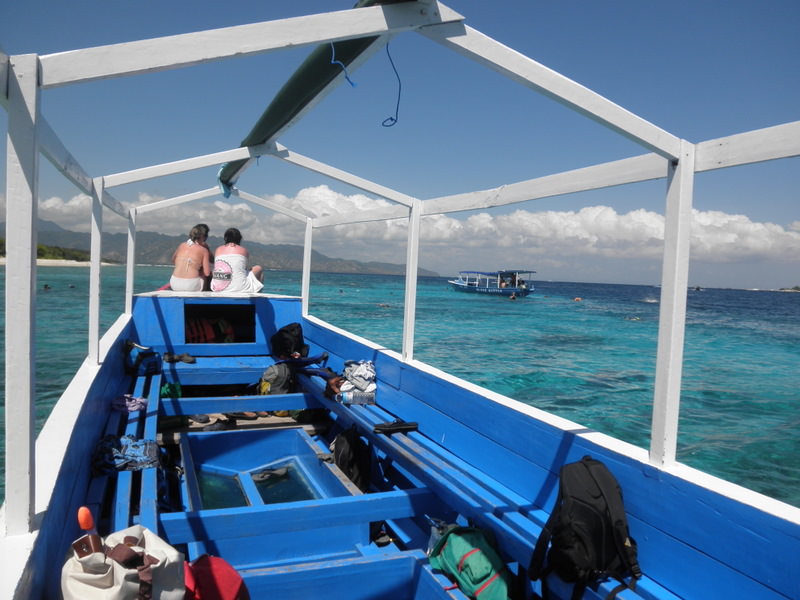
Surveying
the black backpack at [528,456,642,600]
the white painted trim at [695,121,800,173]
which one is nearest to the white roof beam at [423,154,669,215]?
the white painted trim at [695,121,800,173]

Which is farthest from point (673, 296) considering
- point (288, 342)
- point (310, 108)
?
point (288, 342)

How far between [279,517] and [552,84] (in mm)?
2064

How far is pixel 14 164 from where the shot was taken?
1405 millimetres

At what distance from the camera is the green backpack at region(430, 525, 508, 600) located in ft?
7.00

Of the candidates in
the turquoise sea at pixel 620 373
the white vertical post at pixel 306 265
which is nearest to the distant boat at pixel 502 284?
the turquoise sea at pixel 620 373

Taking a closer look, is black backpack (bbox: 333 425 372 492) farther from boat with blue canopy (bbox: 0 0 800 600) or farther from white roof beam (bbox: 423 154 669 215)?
white roof beam (bbox: 423 154 669 215)

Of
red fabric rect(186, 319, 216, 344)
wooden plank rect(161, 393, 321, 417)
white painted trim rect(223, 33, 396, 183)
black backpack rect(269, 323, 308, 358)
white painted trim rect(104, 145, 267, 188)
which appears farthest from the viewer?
red fabric rect(186, 319, 216, 344)

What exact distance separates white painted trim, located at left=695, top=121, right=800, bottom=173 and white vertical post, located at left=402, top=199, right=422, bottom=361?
2.16 metres

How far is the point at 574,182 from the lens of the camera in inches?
96.4

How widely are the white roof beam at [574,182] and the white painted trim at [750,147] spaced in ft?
0.46

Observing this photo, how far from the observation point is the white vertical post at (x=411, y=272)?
3.93 metres

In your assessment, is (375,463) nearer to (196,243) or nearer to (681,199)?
(681,199)

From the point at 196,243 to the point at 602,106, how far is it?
601cm

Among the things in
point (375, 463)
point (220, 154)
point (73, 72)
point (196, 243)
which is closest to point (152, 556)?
point (73, 72)
